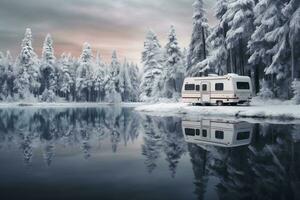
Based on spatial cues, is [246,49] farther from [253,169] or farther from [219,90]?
[253,169]

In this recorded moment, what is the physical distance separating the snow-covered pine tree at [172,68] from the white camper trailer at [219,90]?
22826 mm

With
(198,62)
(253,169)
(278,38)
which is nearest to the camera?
(253,169)

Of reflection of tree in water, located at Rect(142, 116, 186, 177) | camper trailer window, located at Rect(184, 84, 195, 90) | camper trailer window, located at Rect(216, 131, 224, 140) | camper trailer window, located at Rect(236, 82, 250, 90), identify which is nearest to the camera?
reflection of tree in water, located at Rect(142, 116, 186, 177)

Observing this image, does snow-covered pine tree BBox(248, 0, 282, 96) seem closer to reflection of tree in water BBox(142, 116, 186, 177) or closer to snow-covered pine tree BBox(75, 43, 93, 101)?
reflection of tree in water BBox(142, 116, 186, 177)

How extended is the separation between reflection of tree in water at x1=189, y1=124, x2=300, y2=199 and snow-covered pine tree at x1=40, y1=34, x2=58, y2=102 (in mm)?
97016

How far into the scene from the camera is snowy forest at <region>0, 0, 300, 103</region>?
36.6m

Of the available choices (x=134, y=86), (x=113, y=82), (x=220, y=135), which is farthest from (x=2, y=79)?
(x=220, y=135)

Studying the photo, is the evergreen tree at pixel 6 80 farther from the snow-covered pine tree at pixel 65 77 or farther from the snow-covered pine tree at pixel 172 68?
the snow-covered pine tree at pixel 172 68

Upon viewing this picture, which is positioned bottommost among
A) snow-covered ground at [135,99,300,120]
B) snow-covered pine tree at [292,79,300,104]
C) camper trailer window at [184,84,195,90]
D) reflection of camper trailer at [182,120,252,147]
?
reflection of camper trailer at [182,120,252,147]

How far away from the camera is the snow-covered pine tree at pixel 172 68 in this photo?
216ft

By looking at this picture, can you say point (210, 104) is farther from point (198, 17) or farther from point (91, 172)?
point (91, 172)

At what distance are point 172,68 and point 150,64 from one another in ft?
40.0

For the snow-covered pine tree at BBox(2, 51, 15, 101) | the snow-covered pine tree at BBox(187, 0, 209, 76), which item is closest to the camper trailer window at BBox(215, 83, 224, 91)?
the snow-covered pine tree at BBox(187, 0, 209, 76)

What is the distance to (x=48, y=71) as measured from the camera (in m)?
110
